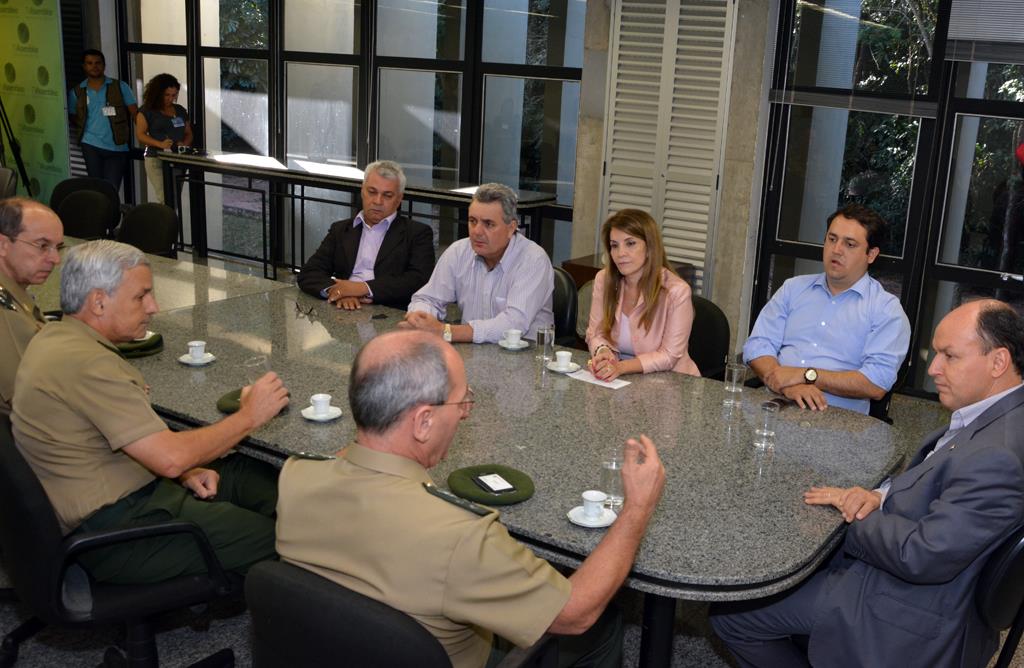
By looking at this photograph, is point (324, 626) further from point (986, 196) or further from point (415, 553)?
point (986, 196)

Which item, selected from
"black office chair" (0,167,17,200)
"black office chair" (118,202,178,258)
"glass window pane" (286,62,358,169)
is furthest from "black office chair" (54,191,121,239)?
"glass window pane" (286,62,358,169)

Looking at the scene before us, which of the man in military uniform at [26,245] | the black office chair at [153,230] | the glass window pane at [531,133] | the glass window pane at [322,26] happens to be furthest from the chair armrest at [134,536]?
the glass window pane at [322,26]

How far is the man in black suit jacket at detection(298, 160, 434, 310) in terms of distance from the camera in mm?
4461

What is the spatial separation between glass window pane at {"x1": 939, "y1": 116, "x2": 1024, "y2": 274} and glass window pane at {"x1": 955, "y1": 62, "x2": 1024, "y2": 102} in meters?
0.12

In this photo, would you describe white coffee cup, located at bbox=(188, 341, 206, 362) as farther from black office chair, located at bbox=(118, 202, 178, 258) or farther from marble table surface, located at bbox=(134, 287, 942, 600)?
black office chair, located at bbox=(118, 202, 178, 258)

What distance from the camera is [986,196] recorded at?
5.35 metres

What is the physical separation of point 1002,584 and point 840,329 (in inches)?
56.9

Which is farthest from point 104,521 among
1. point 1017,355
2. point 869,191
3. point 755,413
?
point 869,191

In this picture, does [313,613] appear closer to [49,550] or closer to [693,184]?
[49,550]

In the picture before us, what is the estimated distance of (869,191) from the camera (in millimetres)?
5680

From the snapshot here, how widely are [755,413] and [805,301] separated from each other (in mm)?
758

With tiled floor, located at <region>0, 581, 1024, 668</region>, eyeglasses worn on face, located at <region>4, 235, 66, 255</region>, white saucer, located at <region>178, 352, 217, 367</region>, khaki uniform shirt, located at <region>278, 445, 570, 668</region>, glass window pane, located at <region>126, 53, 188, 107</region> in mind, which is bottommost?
tiled floor, located at <region>0, 581, 1024, 668</region>

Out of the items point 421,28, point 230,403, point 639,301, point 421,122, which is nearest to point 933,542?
point 639,301

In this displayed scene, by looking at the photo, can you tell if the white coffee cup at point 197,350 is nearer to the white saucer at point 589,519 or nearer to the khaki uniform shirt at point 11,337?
the khaki uniform shirt at point 11,337
